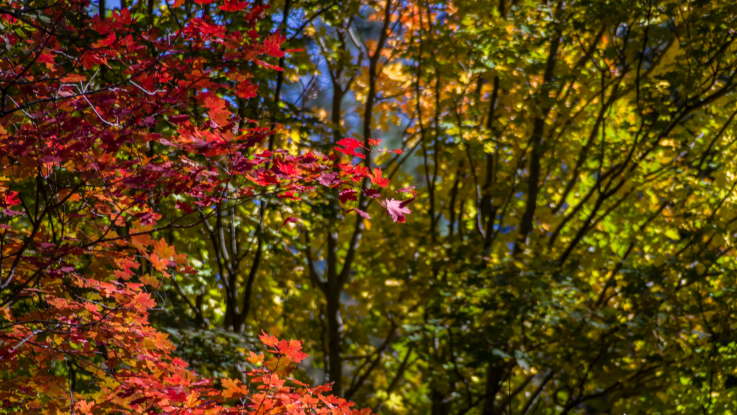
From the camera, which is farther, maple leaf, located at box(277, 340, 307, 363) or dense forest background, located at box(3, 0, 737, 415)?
dense forest background, located at box(3, 0, 737, 415)

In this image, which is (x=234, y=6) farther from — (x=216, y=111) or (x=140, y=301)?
(x=140, y=301)

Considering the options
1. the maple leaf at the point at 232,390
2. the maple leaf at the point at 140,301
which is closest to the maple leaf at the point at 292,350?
the maple leaf at the point at 232,390

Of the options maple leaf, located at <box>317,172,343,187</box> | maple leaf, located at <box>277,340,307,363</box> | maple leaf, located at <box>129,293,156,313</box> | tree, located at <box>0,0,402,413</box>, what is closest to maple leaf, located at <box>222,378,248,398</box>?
tree, located at <box>0,0,402,413</box>

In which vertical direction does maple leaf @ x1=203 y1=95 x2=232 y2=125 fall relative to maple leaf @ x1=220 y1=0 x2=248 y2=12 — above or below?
below

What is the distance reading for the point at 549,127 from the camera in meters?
6.02

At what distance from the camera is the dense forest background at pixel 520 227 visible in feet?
14.7

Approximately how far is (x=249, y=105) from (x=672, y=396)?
16.8 feet

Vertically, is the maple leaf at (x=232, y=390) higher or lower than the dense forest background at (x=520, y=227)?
lower

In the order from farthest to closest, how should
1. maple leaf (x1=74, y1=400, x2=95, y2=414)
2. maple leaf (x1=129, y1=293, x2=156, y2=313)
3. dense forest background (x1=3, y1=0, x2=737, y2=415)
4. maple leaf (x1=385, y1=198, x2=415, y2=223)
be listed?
dense forest background (x1=3, y1=0, x2=737, y2=415), maple leaf (x1=129, y1=293, x2=156, y2=313), maple leaf (x1=74, y1=400, x2=95, y2=414), maple leaf (x1=385, y1=198, x2=415, y2=223)

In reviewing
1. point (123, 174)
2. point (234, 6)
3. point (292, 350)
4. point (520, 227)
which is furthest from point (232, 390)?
point (520, 227)

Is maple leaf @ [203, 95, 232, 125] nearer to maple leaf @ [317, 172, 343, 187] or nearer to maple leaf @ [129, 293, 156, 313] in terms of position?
maple leaf @ [317, 172, 343, 187]

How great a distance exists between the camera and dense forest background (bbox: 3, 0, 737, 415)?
448cm

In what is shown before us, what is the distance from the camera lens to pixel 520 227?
5.80m

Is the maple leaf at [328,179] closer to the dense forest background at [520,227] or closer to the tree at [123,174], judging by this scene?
the tree at [123,174]
